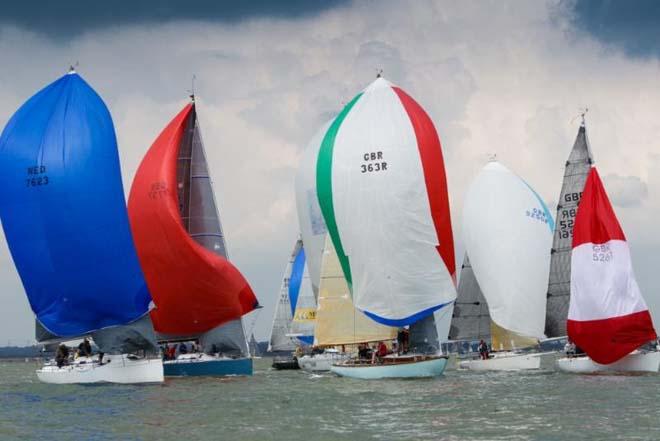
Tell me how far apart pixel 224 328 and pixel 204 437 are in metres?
21.0

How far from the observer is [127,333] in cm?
3950

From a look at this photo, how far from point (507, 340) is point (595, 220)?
36.2 ft

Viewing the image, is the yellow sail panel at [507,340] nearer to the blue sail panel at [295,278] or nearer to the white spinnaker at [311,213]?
the white spinnaker at [311,213]

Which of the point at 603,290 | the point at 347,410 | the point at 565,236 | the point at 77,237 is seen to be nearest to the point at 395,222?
the point at 603,290

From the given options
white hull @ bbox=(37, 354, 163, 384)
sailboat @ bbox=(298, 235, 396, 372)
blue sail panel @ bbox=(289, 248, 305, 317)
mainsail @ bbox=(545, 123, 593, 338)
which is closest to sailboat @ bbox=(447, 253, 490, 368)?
mainsail @ bbox=(545, 123, 593, 338)

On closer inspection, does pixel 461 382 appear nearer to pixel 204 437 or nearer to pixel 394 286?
pixel 394 286

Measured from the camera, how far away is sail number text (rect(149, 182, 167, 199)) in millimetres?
44938

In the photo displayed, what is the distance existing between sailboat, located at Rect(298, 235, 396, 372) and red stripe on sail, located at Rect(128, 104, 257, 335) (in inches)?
129

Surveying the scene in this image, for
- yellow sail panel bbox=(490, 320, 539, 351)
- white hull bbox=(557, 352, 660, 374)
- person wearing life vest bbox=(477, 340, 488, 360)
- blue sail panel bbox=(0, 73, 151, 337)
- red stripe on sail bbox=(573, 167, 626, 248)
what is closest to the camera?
blue sail panel bbox=(0, 73, 151, 337)

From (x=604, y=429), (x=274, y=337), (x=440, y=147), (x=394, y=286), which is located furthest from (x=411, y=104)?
(x=274, y=337)

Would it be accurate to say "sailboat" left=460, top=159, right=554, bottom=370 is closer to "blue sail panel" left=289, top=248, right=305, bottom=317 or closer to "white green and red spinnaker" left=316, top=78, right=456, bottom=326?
"white green and red spinnaker" left=316, top=78, right=456, bottom=326

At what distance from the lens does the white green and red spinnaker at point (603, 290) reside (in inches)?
1646

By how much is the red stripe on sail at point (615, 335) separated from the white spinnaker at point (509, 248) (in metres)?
8.43

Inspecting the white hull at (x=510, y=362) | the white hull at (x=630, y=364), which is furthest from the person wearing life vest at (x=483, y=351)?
the white hull at (x=630, y=364)
